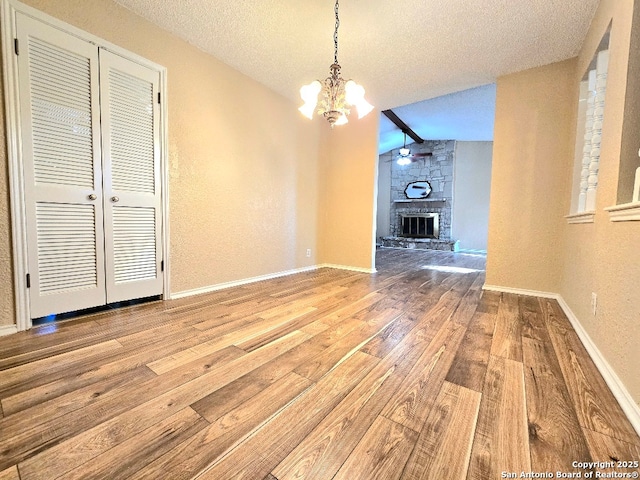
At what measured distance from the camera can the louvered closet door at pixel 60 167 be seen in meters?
1.78

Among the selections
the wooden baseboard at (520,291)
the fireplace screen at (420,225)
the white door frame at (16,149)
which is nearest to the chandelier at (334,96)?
the white door frame at (16,149)

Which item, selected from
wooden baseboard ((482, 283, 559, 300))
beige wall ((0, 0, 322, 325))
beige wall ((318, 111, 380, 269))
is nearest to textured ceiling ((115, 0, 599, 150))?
beige wall ((0, 0, 322, 325))

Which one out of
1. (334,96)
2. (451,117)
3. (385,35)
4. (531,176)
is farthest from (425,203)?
(334,96)

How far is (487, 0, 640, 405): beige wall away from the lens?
5.32 ft

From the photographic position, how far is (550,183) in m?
2.81

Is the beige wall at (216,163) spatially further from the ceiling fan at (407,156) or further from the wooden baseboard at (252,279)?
the ceiling fan at (407,156)

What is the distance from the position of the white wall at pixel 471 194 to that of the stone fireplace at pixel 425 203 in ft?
0.70

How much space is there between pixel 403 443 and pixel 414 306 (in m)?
1.65

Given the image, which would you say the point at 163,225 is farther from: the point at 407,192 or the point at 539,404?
the point at 407,192

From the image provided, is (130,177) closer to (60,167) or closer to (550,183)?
(60,167)

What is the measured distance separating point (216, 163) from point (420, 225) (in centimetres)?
680

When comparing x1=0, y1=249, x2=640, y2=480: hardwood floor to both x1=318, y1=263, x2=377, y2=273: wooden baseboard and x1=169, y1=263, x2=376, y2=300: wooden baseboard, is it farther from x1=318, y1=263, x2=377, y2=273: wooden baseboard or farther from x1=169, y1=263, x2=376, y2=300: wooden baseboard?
x1=318, y1=263, x2=377, y2=273: wooden baseboard

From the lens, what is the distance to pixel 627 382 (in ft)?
3.71

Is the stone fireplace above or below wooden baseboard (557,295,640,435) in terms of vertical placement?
above
